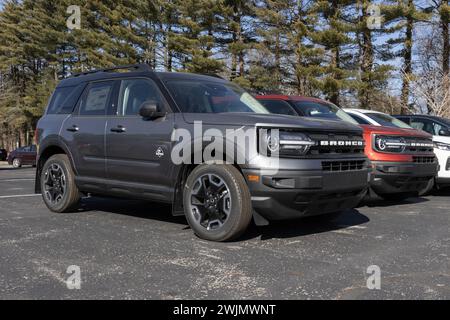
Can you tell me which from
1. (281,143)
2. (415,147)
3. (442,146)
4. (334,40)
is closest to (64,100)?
(281,143)

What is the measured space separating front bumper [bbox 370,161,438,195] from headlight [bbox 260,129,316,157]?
257 cm

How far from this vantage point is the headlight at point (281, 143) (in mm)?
4465

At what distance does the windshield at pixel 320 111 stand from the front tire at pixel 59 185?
3641 millimetres

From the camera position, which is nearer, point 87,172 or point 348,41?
point 87,172

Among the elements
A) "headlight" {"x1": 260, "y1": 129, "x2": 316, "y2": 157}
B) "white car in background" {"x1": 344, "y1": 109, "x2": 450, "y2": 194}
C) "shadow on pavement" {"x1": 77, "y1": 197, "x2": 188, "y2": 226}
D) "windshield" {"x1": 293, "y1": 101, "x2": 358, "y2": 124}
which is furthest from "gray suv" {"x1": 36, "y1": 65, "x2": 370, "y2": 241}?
"white car in background" {"x1": 344, "y1": 109, "x2": 450, "y2": 194}

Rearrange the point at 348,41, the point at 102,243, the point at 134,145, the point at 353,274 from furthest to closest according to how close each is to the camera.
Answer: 1. the point at 348,41
2. the point at 134,145
3. the point at 102,243
4. the point at 353,274

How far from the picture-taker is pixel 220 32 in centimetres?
3503

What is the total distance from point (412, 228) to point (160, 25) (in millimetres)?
34505

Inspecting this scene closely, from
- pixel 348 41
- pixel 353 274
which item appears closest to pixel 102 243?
pixel 353 274

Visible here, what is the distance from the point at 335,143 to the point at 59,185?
391cm

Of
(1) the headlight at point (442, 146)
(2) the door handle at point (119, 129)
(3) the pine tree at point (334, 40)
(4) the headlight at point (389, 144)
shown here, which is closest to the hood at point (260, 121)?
(2) the door handle at point (119, 129)

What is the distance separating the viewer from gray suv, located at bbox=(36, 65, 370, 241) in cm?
450
